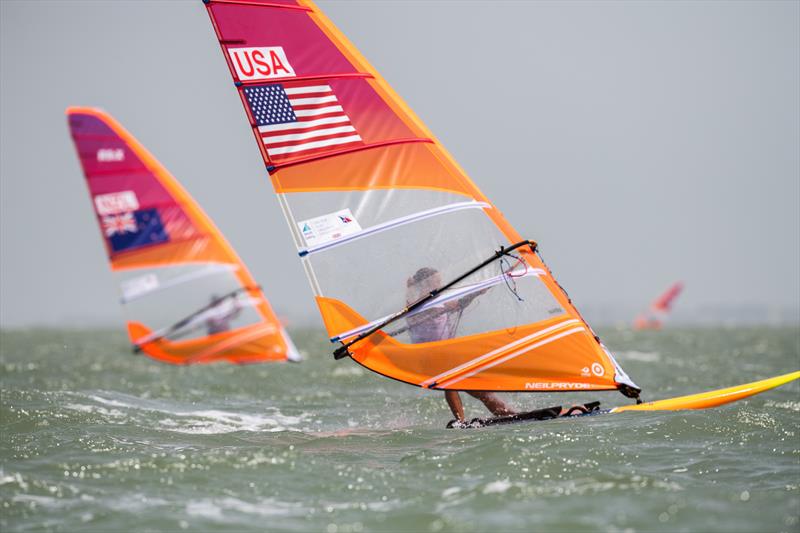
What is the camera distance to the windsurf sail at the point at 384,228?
7.34 metres

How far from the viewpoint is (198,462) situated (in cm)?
636

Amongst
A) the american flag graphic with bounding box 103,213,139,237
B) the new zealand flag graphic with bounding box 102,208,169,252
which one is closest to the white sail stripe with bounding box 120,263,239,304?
the new zealand flag graphic with bounding box 102,208,169,252

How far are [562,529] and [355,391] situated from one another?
7653 mm

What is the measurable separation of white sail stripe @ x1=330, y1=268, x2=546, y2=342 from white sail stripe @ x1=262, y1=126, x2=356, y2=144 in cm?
144

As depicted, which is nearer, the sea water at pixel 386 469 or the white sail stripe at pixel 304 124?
the sea water at pixel 386 469

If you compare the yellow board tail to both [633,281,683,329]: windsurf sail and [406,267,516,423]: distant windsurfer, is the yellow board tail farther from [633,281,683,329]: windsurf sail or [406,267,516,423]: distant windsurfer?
[633,281,683,329]: windsurf sail

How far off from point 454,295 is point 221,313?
21.0 feet

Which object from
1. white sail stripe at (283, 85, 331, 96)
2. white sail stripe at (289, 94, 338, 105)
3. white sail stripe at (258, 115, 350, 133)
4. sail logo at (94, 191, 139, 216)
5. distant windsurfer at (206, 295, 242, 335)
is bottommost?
distant windsurfer at (206, 295, 242, 335)

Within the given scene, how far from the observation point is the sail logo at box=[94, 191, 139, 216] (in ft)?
43.8

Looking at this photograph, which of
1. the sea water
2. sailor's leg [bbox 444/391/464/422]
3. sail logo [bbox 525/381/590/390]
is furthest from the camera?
sailor's leg [bbox 444/391/464/422]

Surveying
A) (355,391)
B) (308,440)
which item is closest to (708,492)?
(308,440)

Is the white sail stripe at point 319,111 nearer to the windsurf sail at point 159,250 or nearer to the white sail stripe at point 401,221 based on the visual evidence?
the white sail stripe at point 401,221

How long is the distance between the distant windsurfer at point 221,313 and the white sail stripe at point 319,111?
611cm

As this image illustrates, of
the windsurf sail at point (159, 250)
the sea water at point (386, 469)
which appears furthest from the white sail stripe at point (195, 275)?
the sea water at point (386, 469)
